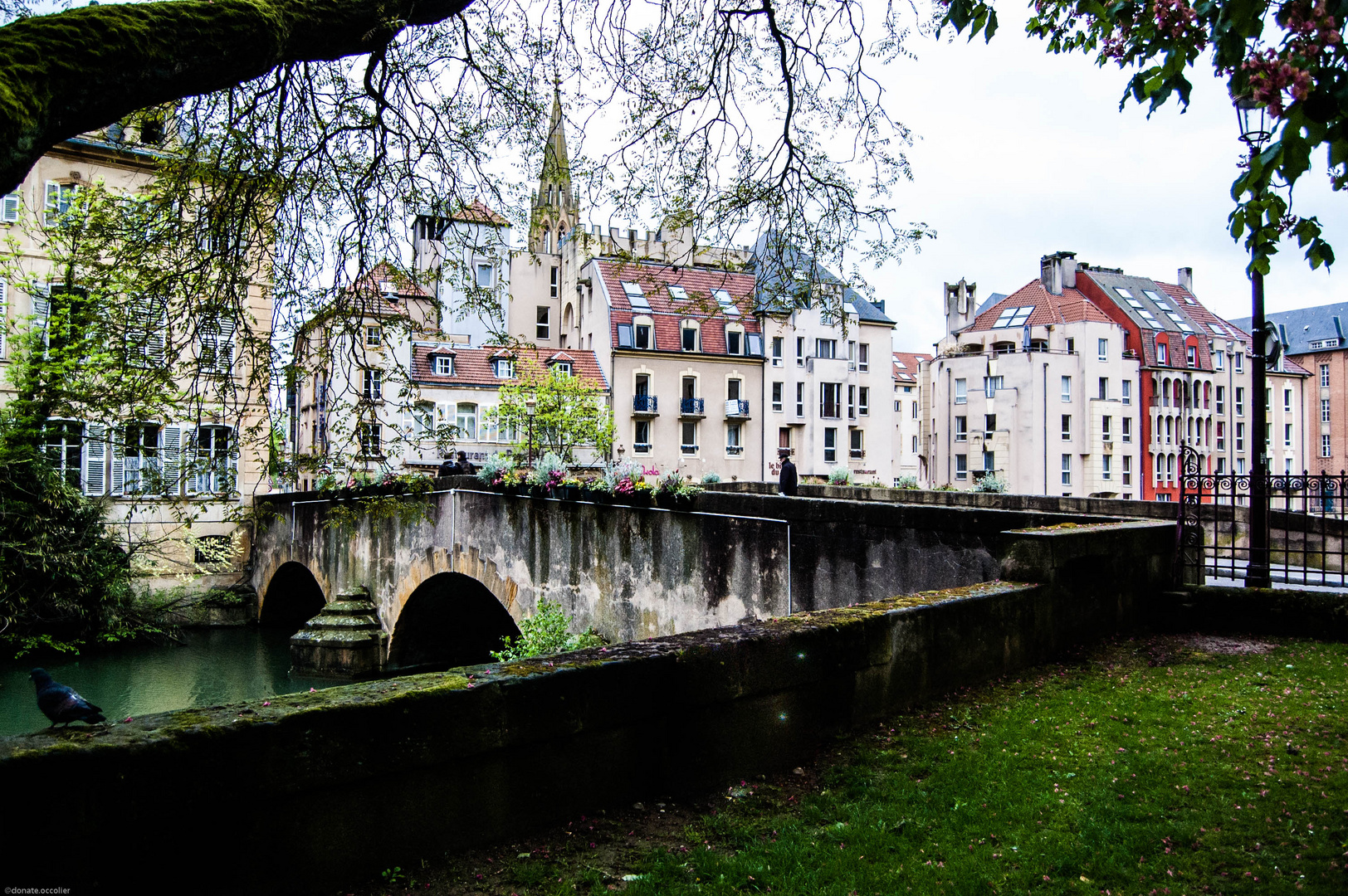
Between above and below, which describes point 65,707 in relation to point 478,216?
below

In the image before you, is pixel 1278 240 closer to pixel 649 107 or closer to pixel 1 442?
pixel 649 107

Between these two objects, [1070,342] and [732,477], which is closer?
[732,477]

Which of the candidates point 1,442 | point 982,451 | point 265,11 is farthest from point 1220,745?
point 982,451

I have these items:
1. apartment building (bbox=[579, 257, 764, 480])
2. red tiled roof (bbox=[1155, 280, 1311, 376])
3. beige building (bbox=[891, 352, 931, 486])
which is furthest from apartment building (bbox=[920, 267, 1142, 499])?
beige building (bbox=[891, 352, 931, 486])

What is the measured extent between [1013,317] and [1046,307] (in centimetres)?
193

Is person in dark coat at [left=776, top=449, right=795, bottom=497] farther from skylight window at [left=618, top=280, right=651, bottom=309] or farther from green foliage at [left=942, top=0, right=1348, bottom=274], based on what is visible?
skylight window at [left=618, top=280, right=651, bottom=309]

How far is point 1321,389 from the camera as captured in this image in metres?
63.8

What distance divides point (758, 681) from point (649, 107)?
18.1 ft

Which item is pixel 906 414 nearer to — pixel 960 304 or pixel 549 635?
pixel 960 304

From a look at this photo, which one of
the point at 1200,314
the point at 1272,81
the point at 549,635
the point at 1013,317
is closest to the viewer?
the point at 1272,81

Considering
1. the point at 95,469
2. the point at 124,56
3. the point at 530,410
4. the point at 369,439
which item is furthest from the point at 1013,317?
the point at 124,56

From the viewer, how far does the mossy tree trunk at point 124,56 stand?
3754 mm

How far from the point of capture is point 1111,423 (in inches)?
2109

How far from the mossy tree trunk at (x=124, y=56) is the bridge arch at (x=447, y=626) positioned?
51.6 ft
